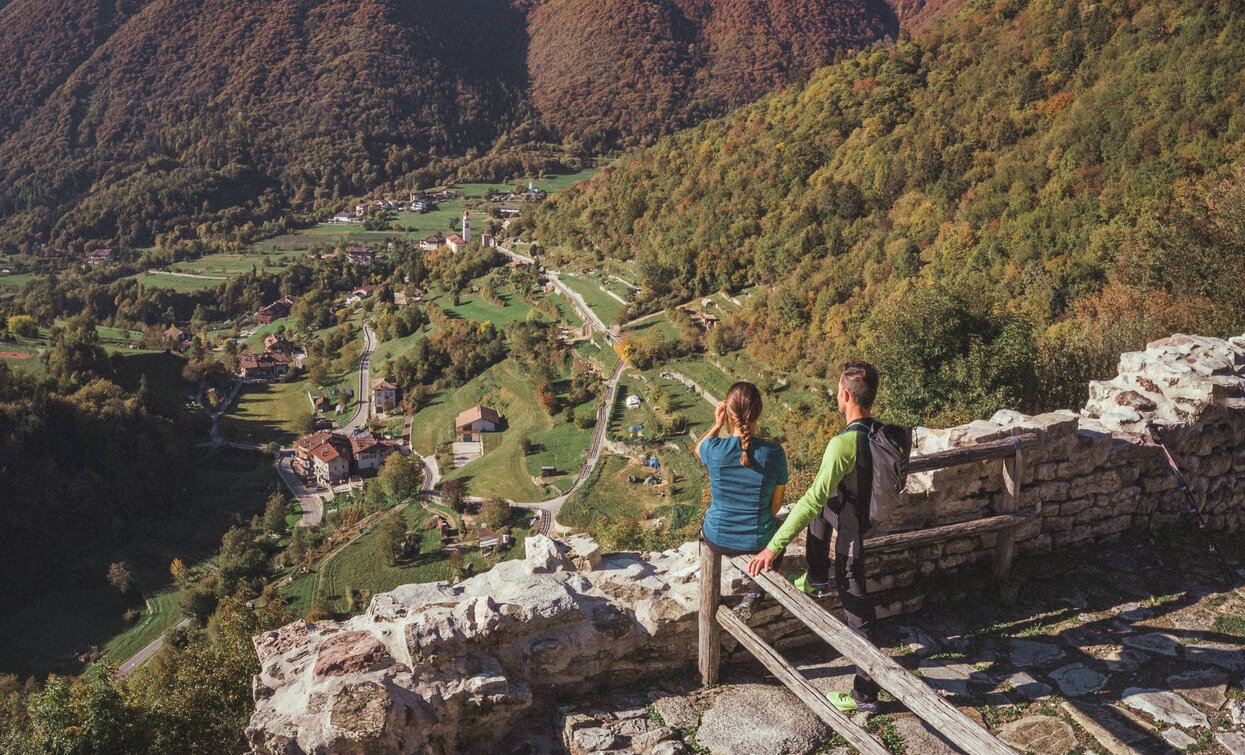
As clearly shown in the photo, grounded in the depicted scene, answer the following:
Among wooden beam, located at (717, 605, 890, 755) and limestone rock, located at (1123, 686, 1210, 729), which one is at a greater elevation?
wooden beam, located at (717, 605, 890, 755)

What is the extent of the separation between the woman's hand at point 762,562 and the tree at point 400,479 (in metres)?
32.8

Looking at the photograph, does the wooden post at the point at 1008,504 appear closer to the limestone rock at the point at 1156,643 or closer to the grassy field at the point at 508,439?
the limestone rock at the point at 1156,643

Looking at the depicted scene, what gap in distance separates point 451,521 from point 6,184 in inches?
5238

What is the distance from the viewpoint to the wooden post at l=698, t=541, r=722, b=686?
5.11 meters

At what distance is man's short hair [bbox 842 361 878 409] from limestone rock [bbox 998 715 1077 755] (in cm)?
217

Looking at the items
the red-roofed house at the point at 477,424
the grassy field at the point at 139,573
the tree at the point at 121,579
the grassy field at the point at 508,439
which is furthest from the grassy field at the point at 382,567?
the tree at the point at 121,579

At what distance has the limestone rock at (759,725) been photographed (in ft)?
16.0

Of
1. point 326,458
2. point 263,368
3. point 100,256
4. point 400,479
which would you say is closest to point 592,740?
point 400,479

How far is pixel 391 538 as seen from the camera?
29.1 metres

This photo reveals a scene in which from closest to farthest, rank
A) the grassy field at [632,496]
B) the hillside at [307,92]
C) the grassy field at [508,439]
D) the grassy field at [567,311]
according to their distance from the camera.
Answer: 1. the grassy field at [632,496]
2. the grassy field at [508,439]
3. the grassy field at [567,311]
4. the hillside at [307,92]

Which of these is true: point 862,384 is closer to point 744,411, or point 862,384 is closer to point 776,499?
point 744,411

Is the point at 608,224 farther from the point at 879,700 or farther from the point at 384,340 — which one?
the point at 879,700

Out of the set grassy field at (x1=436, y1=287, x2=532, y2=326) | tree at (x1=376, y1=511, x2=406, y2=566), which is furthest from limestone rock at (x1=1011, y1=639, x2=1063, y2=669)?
grassy field at (x1=436, y1=287, x2=532, y2=326)

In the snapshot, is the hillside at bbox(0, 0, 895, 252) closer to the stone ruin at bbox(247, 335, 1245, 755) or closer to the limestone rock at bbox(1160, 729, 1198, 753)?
the stone ruin at bbox(247, 335, 1245, 755)
